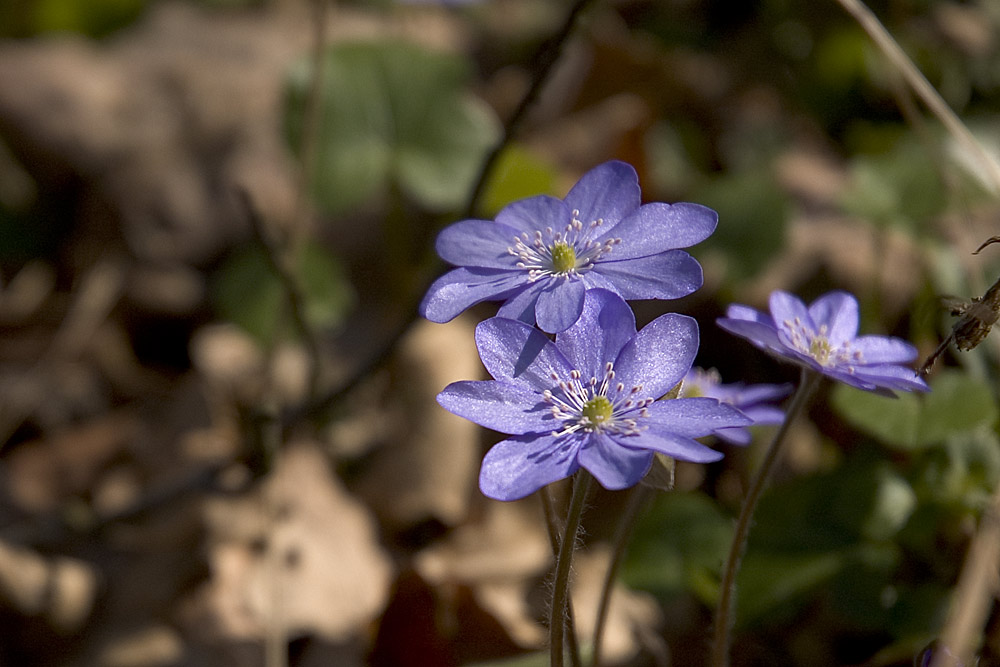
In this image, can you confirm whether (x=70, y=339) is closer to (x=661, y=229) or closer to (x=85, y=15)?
(x=85, y=15)

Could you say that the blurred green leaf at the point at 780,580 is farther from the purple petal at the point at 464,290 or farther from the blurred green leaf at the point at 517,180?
the blurred green leaf at the point at 517,180

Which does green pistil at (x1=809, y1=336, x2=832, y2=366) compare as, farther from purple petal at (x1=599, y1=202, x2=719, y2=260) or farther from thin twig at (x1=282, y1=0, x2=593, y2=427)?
thin twig at (x1=282, y1=0, x2=593, y2=427)

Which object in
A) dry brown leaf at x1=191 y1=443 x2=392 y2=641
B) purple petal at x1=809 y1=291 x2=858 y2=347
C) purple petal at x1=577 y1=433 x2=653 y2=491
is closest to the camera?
purple petal at x1=577 y1=433 x2=653 y2=491

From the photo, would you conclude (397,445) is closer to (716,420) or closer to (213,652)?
(213,652)

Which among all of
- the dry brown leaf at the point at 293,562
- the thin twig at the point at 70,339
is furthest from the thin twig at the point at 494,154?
the thin twig at the point at 70,339

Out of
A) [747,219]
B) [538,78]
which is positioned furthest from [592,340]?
[747,219]

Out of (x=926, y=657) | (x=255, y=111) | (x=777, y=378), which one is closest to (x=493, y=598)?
(x=926, y=657)

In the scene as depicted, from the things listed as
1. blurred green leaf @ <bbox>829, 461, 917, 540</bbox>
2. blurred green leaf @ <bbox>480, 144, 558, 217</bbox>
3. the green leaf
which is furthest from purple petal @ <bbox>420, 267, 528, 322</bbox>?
blurred green leaf @ <bbox>480, 144, 558, 217</bbox>
